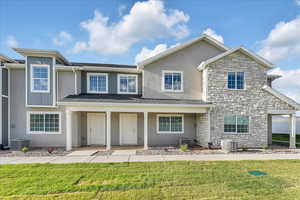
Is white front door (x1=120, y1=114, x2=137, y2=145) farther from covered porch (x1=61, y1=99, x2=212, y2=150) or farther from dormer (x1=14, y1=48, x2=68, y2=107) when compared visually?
dormer (x1=14, y1=48, x2=68, y2=107)

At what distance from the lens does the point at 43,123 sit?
34.9 feet

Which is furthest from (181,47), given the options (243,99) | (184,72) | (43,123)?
(43,123)

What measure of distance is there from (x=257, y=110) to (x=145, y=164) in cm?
907

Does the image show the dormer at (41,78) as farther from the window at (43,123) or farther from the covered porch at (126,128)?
the covered porch at (126,128)

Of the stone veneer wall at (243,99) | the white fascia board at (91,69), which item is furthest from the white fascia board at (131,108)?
the white fascia board at (91,69)

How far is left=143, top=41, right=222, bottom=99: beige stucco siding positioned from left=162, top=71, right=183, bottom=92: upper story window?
0.24 metres

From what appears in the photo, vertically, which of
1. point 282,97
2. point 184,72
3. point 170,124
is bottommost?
point 170,124

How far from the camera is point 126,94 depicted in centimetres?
1183

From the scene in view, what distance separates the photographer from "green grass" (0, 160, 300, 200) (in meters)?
4.21

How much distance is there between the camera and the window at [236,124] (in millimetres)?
10625

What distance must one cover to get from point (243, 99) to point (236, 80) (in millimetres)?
1435

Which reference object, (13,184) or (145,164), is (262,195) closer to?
(145,164)

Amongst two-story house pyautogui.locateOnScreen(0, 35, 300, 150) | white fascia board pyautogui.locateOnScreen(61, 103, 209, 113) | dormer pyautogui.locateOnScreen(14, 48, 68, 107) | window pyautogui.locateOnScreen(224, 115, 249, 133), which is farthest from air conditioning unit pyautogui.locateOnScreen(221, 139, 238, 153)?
dormer pyautogui.locateOnScreen(14, 48, 68, 107)

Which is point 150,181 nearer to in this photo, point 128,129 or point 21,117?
point 128,129
